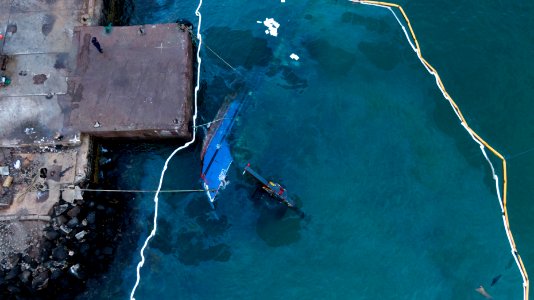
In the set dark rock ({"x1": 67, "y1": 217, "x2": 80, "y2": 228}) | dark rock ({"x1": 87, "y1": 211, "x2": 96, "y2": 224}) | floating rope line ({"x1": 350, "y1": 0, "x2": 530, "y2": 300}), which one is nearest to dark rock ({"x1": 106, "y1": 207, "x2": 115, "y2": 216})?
dark rock ({"x1": 87, "y1": 211, "x2": 96, "y2": 224})

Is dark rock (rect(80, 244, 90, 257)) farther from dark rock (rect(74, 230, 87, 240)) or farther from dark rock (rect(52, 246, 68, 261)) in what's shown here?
dark rock (rect(52, 246, 68, 261))

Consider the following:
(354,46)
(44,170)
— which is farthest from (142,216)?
(354,46)

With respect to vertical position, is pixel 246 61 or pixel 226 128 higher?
pixel 246 61

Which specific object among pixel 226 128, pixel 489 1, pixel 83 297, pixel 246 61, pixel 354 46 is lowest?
pixel 83 297

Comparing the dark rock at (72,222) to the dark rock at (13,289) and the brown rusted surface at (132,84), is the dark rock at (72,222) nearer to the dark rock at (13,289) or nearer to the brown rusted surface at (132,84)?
the dark rock at (13,289)

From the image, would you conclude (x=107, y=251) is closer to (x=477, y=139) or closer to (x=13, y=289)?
(x=13, y=289)

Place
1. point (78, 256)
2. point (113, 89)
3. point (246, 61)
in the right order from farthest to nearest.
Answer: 1. point (246, 61)
2. point (113, 89)
3. point (78, 256)

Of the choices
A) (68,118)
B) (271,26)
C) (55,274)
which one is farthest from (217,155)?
(55,274)

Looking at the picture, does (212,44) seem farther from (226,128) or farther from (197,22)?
(226,128)
